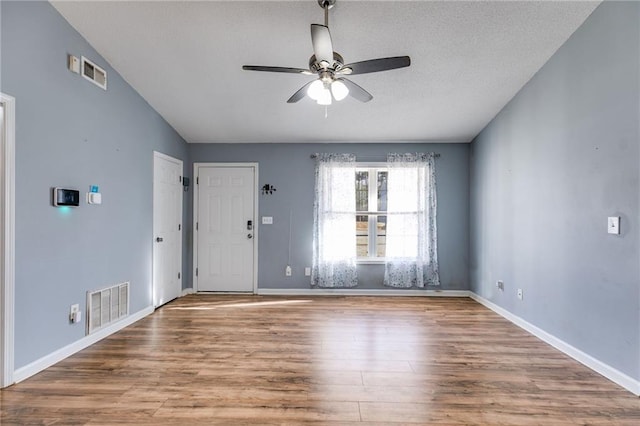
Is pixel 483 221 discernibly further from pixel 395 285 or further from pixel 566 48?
pixel 566 48

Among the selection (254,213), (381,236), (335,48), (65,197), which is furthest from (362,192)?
(65,197)

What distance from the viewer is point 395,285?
5.05 metres

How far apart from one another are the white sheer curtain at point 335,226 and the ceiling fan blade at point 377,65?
2.61 metres

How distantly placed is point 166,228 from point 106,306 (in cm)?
147

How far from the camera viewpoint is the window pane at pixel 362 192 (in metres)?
5.22

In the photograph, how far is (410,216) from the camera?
198 inches

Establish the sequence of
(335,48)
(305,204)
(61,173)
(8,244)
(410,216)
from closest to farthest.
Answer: (8,244)
(61,173)
(335,48)
(410,216)
(305,204)

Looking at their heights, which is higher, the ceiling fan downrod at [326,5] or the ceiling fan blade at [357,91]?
the ceiling fan downrod at [326,5]

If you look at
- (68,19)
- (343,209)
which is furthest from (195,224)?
(68,19)

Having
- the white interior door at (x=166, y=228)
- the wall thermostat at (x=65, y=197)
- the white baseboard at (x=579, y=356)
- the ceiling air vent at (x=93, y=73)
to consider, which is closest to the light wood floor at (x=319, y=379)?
the white baseboard at (x=579, y=356)

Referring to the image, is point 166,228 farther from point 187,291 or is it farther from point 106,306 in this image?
point 106,306

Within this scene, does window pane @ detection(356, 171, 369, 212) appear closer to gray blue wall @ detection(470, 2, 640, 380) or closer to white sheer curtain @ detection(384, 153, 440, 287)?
white sheer curtain @ detection(384, 153, 440, 287)

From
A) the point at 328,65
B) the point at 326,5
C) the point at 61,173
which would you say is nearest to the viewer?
the point at 328,65

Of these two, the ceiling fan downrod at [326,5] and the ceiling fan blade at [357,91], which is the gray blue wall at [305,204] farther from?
the ceiling fan downrod at [326,5]
